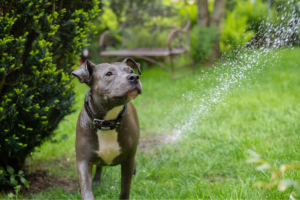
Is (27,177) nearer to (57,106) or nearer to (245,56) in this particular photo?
(57,106)

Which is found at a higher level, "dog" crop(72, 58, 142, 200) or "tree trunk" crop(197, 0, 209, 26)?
"tree trunk" crop(197, 0, 209, 26)

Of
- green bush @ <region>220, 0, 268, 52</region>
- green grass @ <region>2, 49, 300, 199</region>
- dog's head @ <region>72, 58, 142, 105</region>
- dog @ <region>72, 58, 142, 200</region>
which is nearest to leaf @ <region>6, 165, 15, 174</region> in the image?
green grass @ <region>2, 49, 300, 199</region>

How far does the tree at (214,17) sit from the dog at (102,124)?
6507 millimetres

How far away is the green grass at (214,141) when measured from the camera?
286cm

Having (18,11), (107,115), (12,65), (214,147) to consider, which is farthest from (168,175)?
(18,11)

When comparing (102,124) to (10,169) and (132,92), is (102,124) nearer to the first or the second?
(132,92)

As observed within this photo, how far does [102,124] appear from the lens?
2.28 metres

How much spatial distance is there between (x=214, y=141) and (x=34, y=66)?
240 cm

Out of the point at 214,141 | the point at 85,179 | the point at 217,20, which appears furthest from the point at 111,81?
the point at 217,20

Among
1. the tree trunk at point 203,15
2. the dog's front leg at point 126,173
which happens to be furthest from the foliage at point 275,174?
the tree trunk at point 203,15

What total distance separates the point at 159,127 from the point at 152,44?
17.0ft

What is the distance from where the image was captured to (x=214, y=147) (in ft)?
12.4

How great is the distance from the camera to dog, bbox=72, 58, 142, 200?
7.34ft

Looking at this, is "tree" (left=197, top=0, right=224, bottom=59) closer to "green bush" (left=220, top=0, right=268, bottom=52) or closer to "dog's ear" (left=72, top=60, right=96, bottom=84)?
"green bush" (left=220, top=0, right=268, bottom=52)
